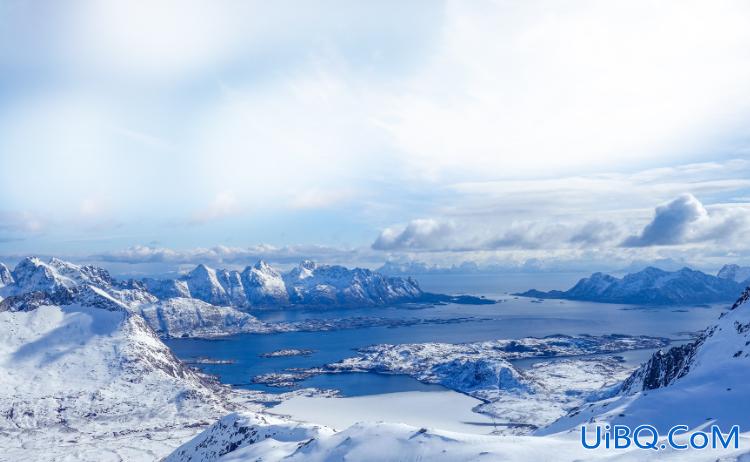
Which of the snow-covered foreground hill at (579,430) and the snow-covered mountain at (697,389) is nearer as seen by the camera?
the snow-covered foreground hill at (579,430)

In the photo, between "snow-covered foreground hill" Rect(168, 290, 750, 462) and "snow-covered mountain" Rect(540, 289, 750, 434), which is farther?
"snow-covered mountain" Rect(540, 289, 750, 434)

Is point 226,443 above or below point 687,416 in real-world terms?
below

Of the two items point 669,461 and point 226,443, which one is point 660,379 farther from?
point 226,443

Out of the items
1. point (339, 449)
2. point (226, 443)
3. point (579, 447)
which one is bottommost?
point (226, 443)

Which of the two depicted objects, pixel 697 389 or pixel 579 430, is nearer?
pixel 579 430

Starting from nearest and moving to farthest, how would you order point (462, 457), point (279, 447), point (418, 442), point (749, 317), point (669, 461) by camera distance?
point (669, 461), point (462, 457), point (418, 442), point (279, 447), point (749, 317)

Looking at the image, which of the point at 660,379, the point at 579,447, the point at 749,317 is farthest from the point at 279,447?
the point at 749,317

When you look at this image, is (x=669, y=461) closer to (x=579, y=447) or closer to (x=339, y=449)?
(x=579, y=447)

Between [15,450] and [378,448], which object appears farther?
[15,450]

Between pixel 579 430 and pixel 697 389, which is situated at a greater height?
pixel 697 389

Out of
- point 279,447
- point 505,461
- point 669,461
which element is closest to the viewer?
Result: point 669,461
